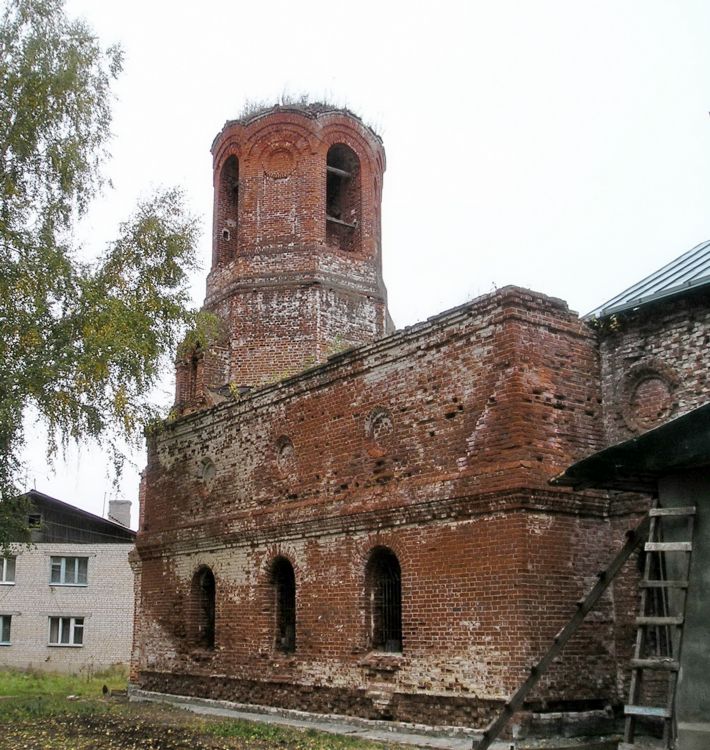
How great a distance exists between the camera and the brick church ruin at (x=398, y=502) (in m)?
10.1

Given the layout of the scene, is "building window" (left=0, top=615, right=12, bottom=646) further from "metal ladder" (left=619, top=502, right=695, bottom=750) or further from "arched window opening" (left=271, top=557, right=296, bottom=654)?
"metal ladder" (left=619, top=502, right=695, bottom=750)

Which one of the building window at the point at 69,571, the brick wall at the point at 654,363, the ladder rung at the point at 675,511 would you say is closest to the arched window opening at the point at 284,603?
the brick wall at the point at 654,363

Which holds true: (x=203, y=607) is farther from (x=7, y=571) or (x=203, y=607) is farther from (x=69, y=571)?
(x=7, y=571)

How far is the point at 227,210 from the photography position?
62.0ft

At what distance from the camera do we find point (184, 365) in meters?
17.8

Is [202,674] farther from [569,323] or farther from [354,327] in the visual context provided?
[569,323]

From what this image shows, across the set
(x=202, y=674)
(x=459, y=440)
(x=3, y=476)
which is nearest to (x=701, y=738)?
(x=459, y=440)

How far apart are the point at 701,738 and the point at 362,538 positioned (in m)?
5.84

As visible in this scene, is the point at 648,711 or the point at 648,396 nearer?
the point at 648,711

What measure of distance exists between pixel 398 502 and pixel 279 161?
916 cm

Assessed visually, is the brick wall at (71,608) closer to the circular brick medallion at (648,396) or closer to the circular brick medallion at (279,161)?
the circular brick medallion at (279,161)

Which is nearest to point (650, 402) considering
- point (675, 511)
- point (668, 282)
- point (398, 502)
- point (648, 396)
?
point (648, 396)

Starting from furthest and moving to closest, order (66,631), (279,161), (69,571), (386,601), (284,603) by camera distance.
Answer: (69,571)
(66,631)
(279,161)
(284,603)
(386,601)

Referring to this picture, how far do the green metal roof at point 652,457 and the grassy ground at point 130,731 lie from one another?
3949 mm
